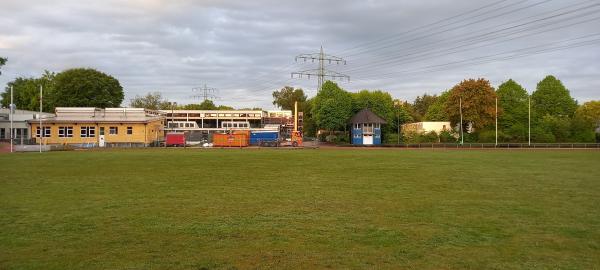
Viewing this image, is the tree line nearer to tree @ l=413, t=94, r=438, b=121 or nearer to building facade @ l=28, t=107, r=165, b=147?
building facade @ l=28, t=107, r=165, b=147

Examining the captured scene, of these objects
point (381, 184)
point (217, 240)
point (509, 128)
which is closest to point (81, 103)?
point (509, 128)

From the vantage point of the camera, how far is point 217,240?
9898 mm

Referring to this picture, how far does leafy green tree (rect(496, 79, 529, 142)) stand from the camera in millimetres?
73125

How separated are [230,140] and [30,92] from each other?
59214 mm

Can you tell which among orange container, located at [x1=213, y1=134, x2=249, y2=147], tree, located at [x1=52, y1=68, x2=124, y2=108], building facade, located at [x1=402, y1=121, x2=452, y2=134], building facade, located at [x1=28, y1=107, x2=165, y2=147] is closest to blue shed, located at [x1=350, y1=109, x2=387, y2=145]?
building facade, located at [x1=402, y1=121, x2=452, y2=134]

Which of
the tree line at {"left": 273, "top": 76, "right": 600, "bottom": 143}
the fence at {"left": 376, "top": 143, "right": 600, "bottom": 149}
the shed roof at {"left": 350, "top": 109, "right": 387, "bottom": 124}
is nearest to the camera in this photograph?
the fence at {"left": 376, "top": 143, "right": 600, "bottom": 149}

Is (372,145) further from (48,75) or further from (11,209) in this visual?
(48,75)

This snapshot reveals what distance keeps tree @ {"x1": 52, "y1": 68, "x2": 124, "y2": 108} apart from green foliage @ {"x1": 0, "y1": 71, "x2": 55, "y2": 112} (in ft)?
19.4

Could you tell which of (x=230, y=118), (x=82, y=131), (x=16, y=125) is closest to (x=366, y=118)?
(x=82, y=131)

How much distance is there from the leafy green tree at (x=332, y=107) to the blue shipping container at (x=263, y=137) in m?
8.05

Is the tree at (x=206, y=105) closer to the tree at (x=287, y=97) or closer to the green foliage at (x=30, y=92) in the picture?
the tree at (x=287, y=97)

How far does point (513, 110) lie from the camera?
257ft

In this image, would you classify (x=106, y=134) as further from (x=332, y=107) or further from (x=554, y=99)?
(x=554, y=99)

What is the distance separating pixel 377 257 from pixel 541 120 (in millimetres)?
77292
